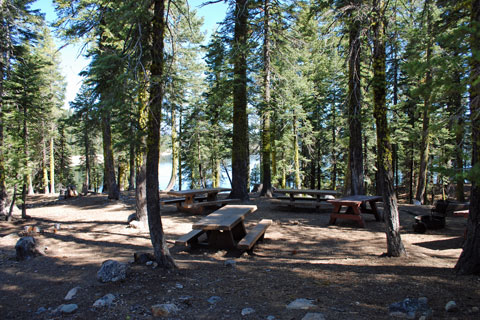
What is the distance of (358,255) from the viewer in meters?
6.04

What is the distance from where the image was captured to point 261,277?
468cm

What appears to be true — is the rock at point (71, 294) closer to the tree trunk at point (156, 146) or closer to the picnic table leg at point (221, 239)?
the tree trunk at point (156, 146)

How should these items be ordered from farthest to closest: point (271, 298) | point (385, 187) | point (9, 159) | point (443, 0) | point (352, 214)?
1. point (9, 159)
2. point (352, 214)
3. point (385, 187)
4. point (443, 0)
5. point (271, 298)

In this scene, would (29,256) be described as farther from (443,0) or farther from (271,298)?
(443,0)

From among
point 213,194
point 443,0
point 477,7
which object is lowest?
point 213,194

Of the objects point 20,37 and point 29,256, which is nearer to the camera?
point 29,256

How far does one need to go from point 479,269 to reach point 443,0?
4.04m

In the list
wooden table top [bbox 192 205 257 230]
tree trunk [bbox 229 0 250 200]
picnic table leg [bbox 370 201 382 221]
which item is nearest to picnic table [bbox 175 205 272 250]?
wooden table top [bbox 192 205 257 230]

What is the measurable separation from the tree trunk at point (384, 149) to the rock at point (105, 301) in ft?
15.6

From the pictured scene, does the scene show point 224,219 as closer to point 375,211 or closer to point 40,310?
point 40,310

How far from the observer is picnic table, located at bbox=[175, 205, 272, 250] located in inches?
236

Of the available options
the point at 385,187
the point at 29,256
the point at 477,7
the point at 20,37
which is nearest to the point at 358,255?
the point at 385,187

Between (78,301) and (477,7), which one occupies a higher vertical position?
(477,7)

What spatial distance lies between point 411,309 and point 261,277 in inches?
85.9
